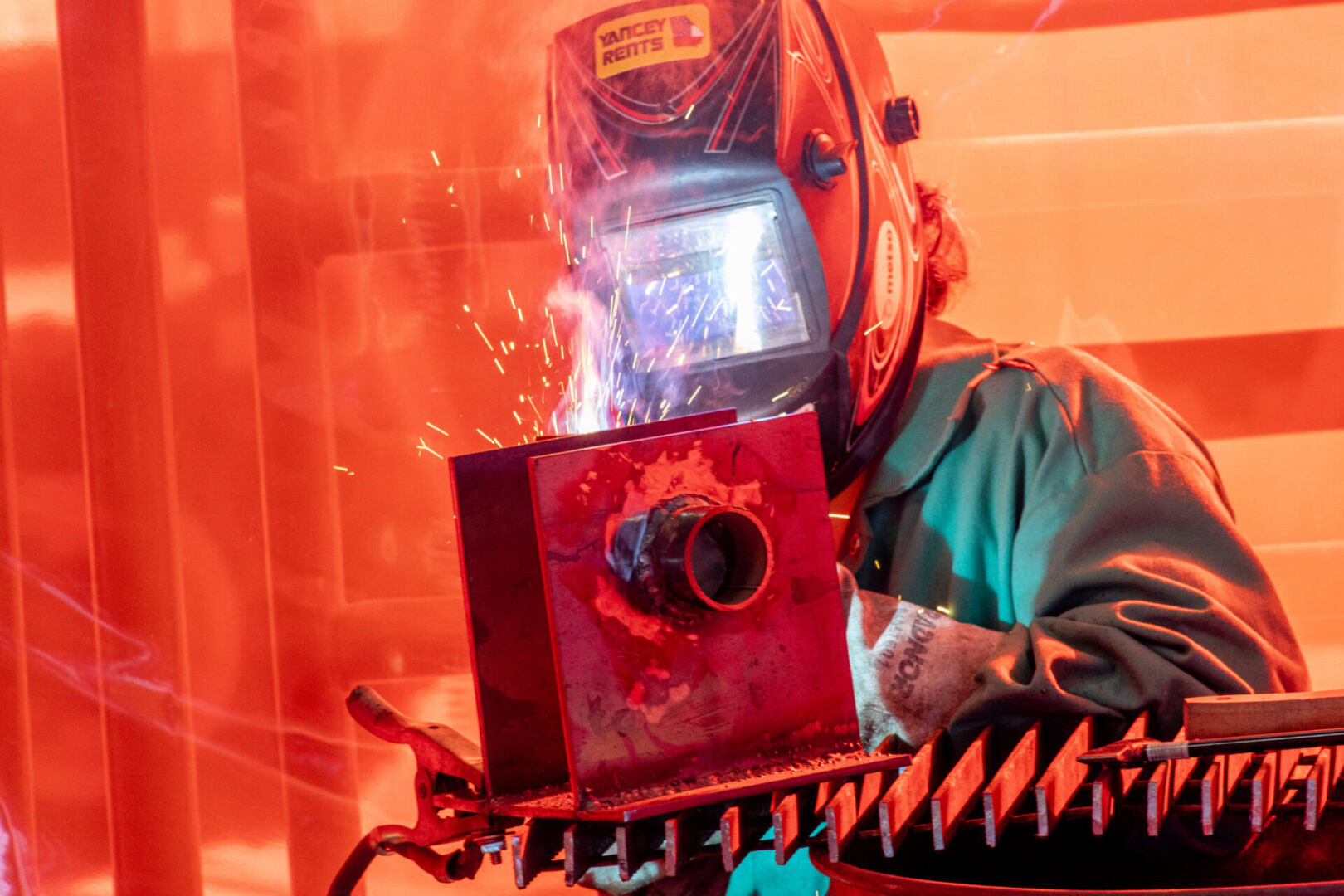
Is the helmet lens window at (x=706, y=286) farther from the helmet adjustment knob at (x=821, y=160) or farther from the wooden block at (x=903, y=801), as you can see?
the wooden block at (x=903, y=801)

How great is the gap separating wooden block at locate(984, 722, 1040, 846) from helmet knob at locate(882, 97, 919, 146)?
68 centimetres

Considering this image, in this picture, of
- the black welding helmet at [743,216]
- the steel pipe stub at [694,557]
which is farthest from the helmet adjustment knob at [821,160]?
the steel pipe stub at [694,557]

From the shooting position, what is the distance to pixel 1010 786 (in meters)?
0.61

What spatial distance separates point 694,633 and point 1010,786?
0.64ft

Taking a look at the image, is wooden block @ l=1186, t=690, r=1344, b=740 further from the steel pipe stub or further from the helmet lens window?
the helmet lens window

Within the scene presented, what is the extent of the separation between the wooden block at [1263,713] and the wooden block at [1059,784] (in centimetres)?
7

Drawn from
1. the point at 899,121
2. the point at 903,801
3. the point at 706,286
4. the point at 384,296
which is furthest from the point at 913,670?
the point at 384,296

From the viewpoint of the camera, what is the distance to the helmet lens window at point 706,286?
3.47ft

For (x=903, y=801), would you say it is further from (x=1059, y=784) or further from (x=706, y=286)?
(x=706, y=286)

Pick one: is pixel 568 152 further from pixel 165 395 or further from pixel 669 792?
pixel 669 792


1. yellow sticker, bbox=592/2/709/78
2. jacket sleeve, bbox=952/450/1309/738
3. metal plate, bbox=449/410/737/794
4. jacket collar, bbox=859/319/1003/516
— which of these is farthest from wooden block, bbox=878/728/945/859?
yellow sticker, bbox=592/2/709/78

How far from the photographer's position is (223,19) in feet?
4.57

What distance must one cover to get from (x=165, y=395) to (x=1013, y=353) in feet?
3.15

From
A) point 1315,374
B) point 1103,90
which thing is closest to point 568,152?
point 1103,90
